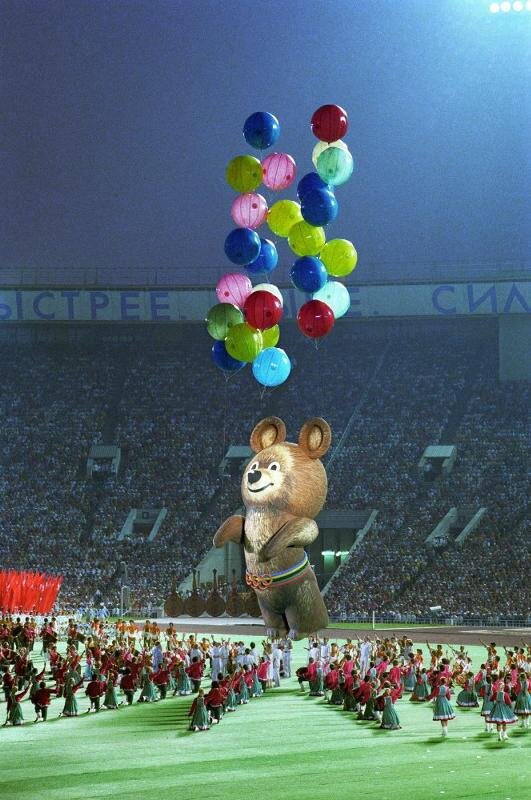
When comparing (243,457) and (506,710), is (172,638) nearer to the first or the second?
(506,710)

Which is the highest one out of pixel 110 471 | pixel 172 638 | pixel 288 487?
pixel 110 471

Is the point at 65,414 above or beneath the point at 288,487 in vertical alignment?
above

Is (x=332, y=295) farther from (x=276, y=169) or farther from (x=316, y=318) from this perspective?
(x=276, y=169)

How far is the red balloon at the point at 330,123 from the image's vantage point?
24938 mm

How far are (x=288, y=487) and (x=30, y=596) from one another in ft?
65.2

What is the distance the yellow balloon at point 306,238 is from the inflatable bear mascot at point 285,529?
379 centimetres

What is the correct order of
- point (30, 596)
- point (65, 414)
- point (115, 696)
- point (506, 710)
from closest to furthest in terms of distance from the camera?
point (506, 710) → point (115, 696) → point (30, 596) → point (65, 414)

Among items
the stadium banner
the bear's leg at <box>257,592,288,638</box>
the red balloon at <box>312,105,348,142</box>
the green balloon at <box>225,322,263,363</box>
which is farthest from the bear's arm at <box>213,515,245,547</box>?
the stadium banner

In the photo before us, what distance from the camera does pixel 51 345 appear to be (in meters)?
63.2

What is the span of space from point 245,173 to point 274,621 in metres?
9.85

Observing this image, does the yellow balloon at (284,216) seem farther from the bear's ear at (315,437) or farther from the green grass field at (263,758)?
the green grass field at (263,758)

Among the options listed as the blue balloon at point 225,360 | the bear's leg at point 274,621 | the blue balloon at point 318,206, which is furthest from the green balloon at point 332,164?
the bear's leg at point 274,621

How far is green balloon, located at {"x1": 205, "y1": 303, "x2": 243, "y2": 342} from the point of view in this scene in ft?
82.0

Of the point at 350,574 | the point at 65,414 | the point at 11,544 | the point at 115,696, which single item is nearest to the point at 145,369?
the point at 65,414
